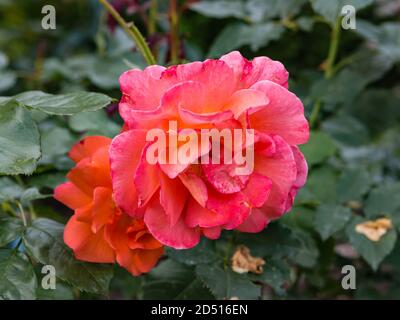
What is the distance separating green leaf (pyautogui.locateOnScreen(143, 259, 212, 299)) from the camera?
92cm

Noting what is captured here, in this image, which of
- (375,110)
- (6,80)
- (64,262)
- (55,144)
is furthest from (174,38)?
→ (375,110)

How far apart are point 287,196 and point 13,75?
0.75 m

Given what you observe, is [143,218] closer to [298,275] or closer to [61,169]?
[61,169]

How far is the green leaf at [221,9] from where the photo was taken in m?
1.23

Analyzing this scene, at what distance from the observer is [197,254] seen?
889 mm

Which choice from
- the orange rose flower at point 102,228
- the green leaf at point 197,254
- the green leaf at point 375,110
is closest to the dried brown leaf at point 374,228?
the green leaf at point 197,254

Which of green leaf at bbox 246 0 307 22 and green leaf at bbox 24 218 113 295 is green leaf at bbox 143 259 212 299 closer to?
green leaf at bbox 24 218 113 295

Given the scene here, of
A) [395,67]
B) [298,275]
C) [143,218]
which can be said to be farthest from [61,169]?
[395,67]

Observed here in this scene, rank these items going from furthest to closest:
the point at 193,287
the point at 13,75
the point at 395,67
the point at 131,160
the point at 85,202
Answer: the point at 395,67
the point at 13,75
the point at 193,287
the point at 85,202
the point at 131,160

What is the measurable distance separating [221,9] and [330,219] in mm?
484

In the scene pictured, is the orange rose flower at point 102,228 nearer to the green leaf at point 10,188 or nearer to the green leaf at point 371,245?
the green leaf at point 10,188

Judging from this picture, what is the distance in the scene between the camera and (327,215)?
3.18ft

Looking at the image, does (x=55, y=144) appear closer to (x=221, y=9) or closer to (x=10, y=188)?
(x=10, y=188)
